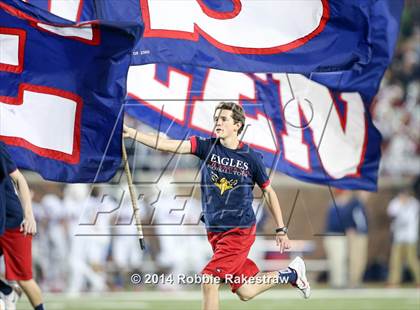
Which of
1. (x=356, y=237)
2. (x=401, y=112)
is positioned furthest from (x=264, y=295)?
(x=401, y=112)

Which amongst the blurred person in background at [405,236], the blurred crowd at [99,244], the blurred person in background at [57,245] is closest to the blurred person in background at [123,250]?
the blurred crowd at [99,244]

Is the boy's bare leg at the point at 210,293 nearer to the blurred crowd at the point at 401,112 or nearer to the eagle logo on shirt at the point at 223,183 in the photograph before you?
the eagle logo on shirt at the point at 223,183

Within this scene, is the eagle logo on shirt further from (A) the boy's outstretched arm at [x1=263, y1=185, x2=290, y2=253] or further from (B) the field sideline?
(B) the field sideline

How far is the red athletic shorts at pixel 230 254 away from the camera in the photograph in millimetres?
10211

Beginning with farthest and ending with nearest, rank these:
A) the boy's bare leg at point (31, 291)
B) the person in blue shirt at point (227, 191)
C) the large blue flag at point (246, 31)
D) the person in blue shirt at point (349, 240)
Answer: the person in blue shirt at point (349, 240)
the boy's bare leg at point (31, 291)
the large blue flag at point (246, 31)
the person in blue shirt at point (227, 191)

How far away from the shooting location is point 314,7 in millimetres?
11477

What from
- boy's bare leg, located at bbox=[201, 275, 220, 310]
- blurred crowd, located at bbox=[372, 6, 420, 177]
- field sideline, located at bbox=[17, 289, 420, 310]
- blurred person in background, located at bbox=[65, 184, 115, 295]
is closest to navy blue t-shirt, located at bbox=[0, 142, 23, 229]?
boy's bare leg, located at bbox=[201, 275, 220, 310]

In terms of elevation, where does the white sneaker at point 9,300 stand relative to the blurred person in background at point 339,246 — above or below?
above

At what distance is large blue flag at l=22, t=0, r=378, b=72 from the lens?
1066 centimetres

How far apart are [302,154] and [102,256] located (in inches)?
378

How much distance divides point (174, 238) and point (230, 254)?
491 inches

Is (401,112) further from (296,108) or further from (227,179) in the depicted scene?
(227,179)

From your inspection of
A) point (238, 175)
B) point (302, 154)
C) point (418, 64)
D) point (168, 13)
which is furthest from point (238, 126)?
point (418, 64)

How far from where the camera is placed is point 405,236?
21844 mm
